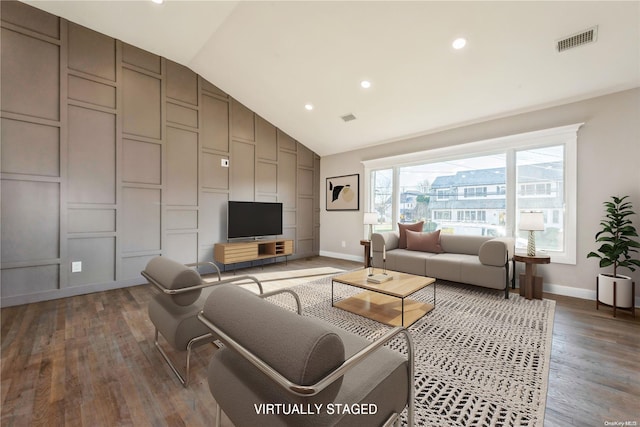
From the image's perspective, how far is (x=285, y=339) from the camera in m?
0.76

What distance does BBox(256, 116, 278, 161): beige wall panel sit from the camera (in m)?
5.27

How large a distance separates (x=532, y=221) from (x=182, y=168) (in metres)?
5.20

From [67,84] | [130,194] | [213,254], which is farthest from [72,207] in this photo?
[213,254]

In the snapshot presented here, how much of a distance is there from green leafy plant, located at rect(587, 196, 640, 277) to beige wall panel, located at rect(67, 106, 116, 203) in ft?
20.3

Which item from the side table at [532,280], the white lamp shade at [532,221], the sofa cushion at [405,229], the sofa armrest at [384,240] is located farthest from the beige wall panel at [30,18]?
the side table at [532,280]

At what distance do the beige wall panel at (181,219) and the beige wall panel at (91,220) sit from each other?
0.71 metres

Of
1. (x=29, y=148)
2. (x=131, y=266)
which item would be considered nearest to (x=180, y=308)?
(x=131, y=266)

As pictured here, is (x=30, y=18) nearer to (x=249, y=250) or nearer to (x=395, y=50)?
(x=249, y=250)

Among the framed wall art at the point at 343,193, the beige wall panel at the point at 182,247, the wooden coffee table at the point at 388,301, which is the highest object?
the framed wall art at the point at 343,193

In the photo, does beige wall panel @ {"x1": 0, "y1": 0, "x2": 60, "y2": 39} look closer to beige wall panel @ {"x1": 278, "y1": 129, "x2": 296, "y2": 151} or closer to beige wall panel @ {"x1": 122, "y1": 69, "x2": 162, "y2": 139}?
beige wall panel @ {"x1": 122, "y1": 69, "x2": 162, "y2": 139}

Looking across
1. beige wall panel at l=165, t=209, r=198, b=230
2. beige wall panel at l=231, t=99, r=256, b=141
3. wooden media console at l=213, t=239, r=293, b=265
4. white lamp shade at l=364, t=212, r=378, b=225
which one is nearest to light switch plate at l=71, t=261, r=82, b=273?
beige wall panel at l=165, t=209, r=198, b=230

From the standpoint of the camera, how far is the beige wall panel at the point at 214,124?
14.8 feet

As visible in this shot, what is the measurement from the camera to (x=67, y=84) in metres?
3.23

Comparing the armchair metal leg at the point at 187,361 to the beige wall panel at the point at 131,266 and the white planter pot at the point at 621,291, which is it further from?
the white planter pot at the point at 621,291
